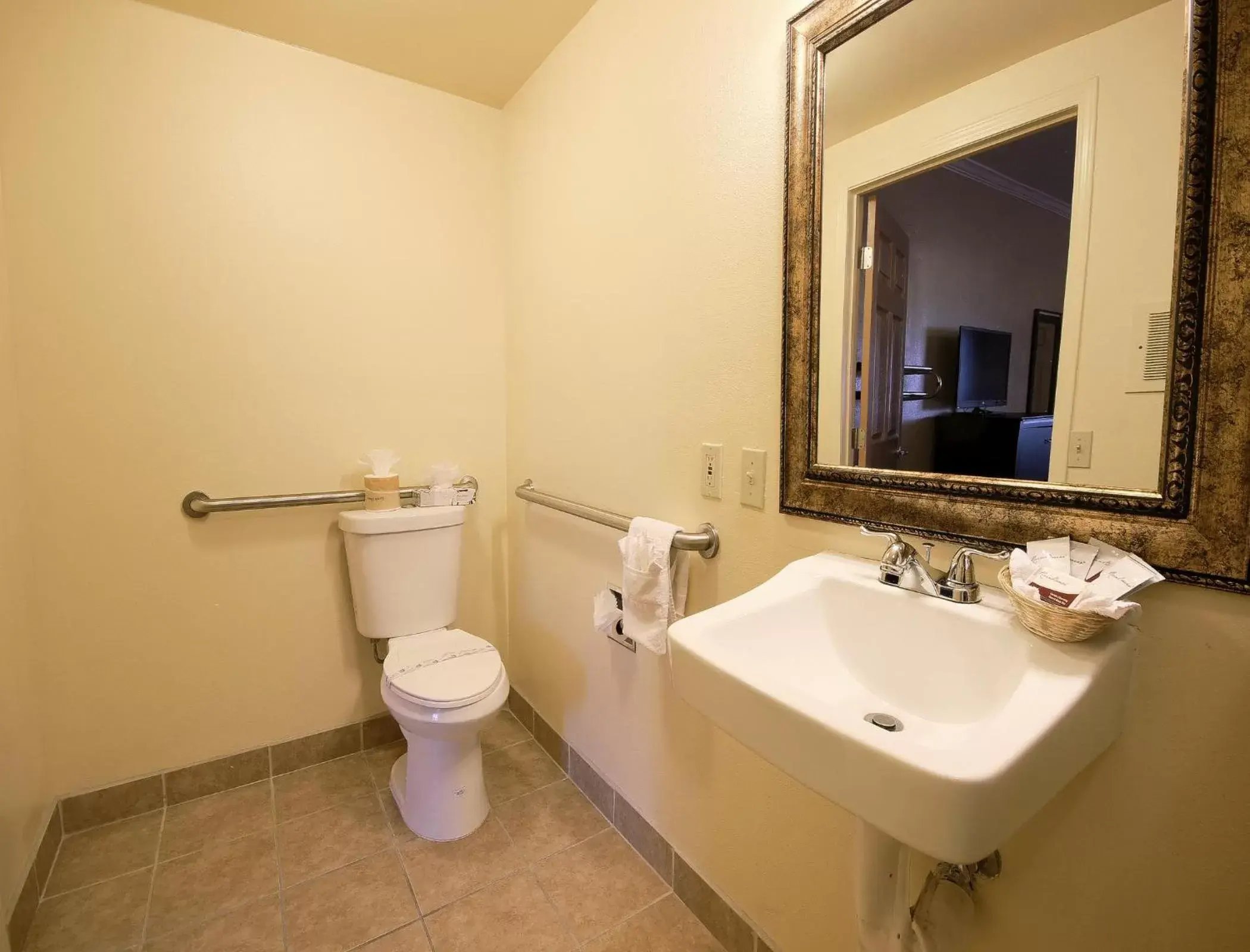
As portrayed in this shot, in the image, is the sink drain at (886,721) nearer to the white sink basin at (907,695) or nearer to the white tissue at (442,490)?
the white sink basin at (907,695)

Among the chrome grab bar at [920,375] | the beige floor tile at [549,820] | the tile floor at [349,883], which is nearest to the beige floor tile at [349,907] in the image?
the tile floor at [349,883]

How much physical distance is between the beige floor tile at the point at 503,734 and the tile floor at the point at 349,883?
248mm

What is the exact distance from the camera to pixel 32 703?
150 cm

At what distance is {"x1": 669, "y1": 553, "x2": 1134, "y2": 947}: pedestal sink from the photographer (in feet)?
1.67

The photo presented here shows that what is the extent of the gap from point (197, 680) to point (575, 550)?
48.6 inches

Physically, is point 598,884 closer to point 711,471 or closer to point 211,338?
point 711,471

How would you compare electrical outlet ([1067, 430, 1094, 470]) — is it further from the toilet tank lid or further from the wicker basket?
the toilet tank lid

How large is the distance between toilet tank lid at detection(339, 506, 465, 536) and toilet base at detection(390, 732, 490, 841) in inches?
24.1

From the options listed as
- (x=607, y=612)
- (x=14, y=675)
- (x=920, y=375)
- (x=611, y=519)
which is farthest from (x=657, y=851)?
(x=14, y=675)

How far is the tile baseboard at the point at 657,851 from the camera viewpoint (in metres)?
1.25

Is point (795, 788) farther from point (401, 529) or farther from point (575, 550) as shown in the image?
point (401, 529)

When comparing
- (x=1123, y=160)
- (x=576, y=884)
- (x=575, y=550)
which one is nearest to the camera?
(x=1123, y=160)

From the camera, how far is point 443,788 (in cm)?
158

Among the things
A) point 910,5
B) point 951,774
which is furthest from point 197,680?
point 910,5
